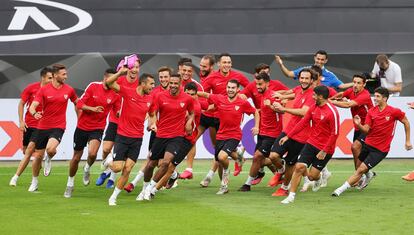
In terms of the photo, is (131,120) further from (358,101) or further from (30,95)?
(358,101)

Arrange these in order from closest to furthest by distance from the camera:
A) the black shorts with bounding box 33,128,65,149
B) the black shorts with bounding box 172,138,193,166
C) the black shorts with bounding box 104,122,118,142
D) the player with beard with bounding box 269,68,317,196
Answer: the black shorts with bounding box 172,138,193,166 < the player with beard with bounding box 269,68,317,196 < the black shorts with bounding box 33,128,65,149 < the black shorts with bounding box 104,122,118,142

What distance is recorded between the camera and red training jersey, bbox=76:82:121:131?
2197cm

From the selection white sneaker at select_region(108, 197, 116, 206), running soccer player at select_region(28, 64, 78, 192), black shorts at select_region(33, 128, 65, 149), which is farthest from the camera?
black shorts at select_region(33, 128, 65, 149)

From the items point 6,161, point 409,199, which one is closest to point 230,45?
point 6,161

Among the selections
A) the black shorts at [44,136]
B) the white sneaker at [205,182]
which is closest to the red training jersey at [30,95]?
the black shorts at [44,136]

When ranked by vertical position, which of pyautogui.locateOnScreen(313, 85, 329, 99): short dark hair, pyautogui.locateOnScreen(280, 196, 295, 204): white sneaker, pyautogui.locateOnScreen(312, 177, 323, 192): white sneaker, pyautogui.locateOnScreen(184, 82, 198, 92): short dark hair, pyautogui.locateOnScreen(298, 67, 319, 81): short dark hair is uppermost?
pyautogui.locateOnScreen(298, 67, 319, 81): short dark hair

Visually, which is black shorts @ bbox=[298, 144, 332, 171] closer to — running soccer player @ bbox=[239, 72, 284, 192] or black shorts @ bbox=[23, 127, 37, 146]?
running soccer player @ bbox=[239, 72, 284, 192]

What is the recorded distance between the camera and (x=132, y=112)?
20.2m

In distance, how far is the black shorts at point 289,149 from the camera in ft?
68.6

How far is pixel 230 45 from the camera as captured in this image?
30.6m

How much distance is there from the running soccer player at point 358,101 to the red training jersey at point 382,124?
699mm

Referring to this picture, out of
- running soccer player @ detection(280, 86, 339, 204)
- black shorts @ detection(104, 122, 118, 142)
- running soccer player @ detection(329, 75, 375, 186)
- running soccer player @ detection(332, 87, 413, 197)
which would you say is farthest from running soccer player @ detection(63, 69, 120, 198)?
running soccer player @ detection(332, 87, 413, 197)

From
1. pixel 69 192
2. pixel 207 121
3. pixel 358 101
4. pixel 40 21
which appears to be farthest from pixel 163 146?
pixel 40 21

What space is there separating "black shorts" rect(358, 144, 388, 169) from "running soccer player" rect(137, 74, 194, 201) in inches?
151
